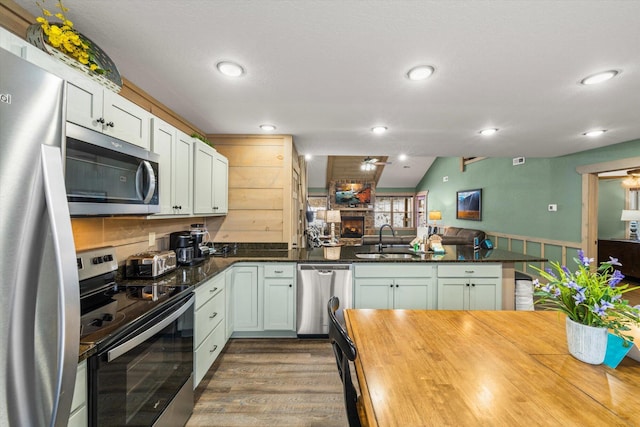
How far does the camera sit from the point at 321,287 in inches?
112

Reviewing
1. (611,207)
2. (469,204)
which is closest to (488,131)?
(469,204)

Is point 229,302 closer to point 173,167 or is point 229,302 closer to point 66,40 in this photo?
point 173,167

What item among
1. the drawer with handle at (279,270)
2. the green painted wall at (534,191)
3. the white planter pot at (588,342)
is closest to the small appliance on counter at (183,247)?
the drawer with handle at (279,270)

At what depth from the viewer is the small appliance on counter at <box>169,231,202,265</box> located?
2.42 m

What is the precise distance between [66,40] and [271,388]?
8.14 ft

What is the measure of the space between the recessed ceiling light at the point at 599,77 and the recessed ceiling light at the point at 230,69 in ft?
7.98

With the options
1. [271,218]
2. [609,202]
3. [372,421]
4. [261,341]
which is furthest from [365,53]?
[609,202]

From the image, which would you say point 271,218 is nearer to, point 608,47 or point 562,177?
point 608,47

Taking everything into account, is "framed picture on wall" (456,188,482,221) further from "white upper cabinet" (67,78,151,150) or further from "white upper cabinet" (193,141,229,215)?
"white upper cabinet" (67,78,151,150)

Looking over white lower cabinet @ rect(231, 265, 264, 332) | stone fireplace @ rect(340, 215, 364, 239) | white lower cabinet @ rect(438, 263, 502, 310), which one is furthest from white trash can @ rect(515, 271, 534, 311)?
stone fireplace @ rect(340, 215, 364, 239)

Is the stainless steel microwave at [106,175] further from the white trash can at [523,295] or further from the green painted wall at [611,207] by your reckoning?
the green painted wall at [611,207]

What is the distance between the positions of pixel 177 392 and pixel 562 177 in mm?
6292

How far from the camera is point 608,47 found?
1.53 metres

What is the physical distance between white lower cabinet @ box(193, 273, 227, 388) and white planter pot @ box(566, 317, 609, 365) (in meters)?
2.07
